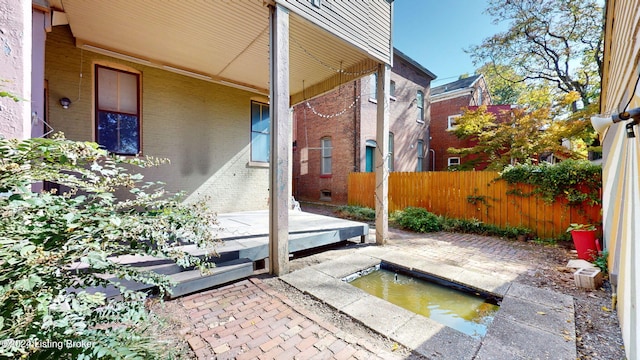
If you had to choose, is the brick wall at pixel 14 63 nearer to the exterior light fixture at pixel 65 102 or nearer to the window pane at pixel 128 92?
the exterior light fixture at pixel 65 102

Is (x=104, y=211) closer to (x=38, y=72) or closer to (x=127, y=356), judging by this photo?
(x=127, y=356)

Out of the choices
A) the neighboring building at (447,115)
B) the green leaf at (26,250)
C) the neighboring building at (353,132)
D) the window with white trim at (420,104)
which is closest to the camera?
the green leaf at (26,250)

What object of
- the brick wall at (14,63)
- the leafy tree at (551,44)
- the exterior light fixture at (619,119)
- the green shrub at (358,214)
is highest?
the leafy tree at (551,44)

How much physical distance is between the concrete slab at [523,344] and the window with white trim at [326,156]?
1018 centimetres

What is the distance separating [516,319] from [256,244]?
10.4ft

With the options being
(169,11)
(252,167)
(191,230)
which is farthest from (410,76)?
Result: (191,230)

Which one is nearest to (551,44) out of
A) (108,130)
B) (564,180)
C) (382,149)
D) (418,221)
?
(564,180)

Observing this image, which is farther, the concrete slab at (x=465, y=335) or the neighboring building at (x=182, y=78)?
the neighboring building at (x=182, y=78)

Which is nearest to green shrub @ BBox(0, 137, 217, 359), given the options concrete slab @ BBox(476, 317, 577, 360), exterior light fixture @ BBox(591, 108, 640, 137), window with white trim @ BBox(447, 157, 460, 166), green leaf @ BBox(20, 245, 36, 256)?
green leaf @ BBox(20, 245, 36, 256)

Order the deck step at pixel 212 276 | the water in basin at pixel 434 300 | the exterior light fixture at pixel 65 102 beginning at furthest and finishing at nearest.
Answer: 1. the exterior light fixture at pixel 65 102
2. the deck step at pixel 212 276
3. the water in basin at pixel 434 300

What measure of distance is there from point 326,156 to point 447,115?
10.0m

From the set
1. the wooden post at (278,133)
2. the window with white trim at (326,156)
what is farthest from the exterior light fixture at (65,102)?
the window with white trim at (326,156)

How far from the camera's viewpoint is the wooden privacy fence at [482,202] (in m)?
5.81

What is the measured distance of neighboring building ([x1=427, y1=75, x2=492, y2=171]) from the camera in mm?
16344
